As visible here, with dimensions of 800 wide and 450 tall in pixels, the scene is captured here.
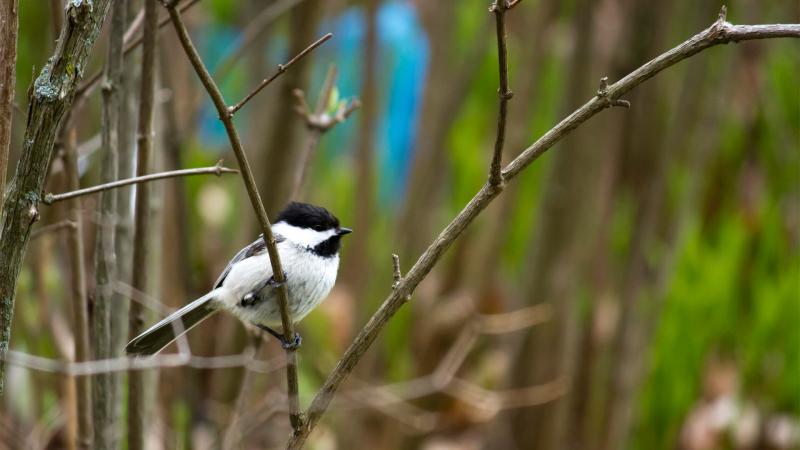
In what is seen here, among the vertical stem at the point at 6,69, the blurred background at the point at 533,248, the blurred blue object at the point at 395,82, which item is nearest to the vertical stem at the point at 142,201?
the vertical stem at the point at 6,69

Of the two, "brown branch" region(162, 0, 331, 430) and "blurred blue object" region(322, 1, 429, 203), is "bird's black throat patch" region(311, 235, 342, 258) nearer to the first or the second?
"brown branch" region(162, 0, 331, 430)

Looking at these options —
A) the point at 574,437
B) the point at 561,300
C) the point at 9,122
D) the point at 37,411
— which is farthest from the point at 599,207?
the point at 9,122

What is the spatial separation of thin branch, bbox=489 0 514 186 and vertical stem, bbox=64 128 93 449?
0.85 meters

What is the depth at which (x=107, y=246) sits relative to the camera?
202 cm

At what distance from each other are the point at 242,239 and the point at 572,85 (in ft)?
5.00

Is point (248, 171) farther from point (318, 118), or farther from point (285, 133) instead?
point (285, 133)

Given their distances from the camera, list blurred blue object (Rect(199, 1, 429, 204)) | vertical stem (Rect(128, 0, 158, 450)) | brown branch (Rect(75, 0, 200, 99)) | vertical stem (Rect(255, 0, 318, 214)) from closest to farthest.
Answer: vertical stem (Rect(128, 0, 158, 450))
brown branch (Rect(75, 0, 200, 99))
vertical stem (Rect(255, 0, 318, 214))
blurred blue object (Rect(199, 1, 429, 204))

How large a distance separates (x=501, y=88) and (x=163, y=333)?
3.35 feet

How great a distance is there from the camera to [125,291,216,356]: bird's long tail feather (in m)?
2.03

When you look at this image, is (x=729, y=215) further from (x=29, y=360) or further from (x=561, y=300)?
(x=29, y=360)

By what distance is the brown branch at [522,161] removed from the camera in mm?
1429

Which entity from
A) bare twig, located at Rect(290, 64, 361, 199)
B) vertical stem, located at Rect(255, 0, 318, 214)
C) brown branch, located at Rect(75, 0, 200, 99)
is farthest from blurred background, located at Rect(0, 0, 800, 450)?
brown branch, located at Rect(75, 0, 200, 99)

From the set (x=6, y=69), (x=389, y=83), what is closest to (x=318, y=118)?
(x=6, y=69)

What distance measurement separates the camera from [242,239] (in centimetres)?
386
